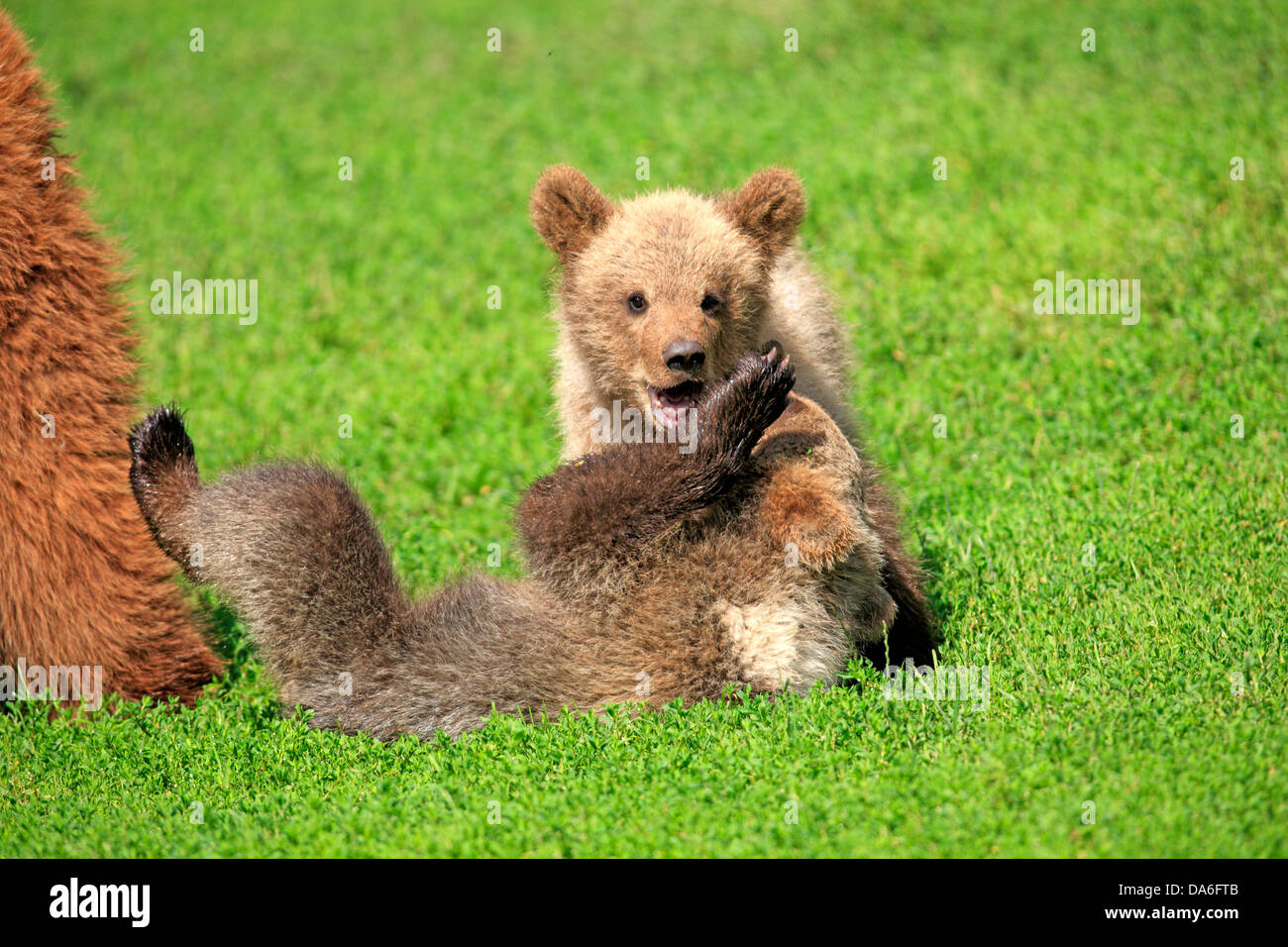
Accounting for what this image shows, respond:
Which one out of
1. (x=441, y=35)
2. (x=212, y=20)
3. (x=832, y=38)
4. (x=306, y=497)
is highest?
(x=212, y=20)

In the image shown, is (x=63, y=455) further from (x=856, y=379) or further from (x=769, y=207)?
(x=856, y=379)

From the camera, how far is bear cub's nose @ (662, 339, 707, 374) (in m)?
5.89

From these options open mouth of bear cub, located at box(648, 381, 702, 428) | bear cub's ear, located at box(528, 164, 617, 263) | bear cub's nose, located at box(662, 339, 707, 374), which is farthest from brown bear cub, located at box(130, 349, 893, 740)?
bear cub's ear, located at box(528, 164, 617, 263)

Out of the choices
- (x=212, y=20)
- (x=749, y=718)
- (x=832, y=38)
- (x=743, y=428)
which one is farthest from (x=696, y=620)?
(x=212, y=20)

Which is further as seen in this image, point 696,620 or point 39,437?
point 39,437

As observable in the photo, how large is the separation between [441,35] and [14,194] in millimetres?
11416

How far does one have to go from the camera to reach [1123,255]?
9.17 m

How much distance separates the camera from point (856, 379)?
26.8 feet

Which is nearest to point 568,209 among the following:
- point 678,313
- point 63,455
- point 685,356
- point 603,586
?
point 678,313

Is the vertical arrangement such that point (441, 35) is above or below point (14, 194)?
above

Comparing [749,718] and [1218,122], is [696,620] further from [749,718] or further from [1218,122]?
[1218,122]

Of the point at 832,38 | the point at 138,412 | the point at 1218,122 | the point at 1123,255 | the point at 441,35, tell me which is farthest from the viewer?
the point at 441,35

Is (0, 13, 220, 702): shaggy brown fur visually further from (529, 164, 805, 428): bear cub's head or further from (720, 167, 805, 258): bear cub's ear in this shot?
(720, 167, 805, 258): bear cub's ear

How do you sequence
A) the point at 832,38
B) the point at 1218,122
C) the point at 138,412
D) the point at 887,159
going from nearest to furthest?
the point at 138,412
the point at 1218,122
the point at 887,159
the point at 832,38
